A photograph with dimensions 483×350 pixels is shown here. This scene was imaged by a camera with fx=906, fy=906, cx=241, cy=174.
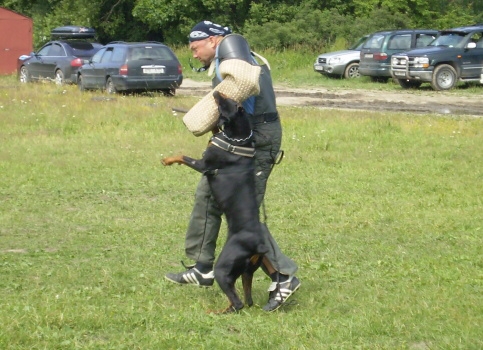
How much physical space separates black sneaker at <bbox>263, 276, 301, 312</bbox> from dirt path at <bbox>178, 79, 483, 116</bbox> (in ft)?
44.7

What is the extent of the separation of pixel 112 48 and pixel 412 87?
9072mm

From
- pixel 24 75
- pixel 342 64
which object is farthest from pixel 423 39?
pixel 24 75

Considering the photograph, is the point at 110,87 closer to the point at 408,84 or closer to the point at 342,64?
the point at 408,84

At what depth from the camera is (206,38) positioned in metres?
5.63

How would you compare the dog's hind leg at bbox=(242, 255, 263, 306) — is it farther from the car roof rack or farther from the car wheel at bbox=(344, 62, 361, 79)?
the car roof rack

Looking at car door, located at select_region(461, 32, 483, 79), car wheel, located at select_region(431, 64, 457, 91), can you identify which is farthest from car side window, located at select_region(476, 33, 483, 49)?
car wheel, located at select_region(431, 64, 457, 91)

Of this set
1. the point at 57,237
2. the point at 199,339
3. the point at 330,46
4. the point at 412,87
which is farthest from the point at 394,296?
the point at 330,46

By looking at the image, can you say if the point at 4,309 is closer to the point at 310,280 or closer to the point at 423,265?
the point at 310,280

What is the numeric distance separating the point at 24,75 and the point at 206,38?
25.0 meters

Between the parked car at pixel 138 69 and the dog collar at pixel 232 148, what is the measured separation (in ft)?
56.2

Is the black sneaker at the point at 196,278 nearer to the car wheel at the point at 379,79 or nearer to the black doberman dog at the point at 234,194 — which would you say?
the black doberman dog at the point at 234,194

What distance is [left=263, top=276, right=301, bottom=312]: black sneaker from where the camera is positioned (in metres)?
5.62

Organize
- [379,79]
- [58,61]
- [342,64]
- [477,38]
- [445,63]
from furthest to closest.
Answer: [342,64], [379,79], [58,61], [477,38], [445,63]

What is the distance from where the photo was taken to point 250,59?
5.43m
